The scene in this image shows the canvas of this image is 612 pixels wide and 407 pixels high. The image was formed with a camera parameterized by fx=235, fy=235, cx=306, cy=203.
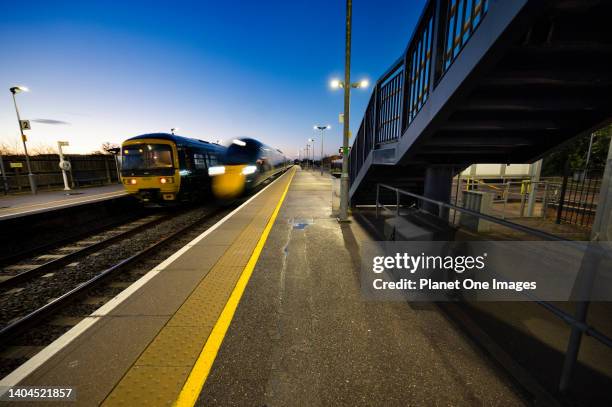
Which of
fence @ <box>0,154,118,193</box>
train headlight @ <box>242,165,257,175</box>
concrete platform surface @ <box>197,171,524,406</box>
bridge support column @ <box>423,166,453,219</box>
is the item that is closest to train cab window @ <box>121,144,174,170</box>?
train headlight @ <box>242,165,257,175</box>

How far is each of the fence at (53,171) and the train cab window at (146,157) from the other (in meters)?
11.2

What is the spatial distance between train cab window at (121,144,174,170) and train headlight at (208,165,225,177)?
339 cm

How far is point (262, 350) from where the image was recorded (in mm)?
2316

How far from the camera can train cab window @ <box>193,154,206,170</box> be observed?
35.9 ft

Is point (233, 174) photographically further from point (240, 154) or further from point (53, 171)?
point (53, 171)

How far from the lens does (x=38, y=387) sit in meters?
1.92

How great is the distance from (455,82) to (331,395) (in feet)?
11.7

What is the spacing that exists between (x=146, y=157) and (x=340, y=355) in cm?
1020

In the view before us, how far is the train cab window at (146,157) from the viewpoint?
927 centimetres

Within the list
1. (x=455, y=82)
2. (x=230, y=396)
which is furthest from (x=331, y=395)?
(x=455, y=82)

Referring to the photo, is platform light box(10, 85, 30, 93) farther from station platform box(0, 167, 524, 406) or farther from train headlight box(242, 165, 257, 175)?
station platform box(0, 167, 524, 406)

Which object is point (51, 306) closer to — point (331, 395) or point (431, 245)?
point (331, 395)

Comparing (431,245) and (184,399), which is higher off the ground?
(431,245)

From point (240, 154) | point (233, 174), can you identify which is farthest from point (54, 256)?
point (240, 154)
